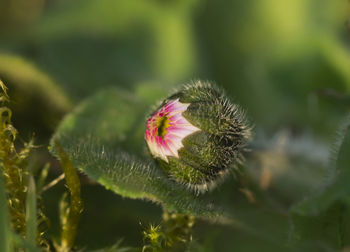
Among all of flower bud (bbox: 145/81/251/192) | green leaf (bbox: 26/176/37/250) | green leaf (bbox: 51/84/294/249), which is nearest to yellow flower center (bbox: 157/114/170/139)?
flower bud (bbox: 145/81/251/192)

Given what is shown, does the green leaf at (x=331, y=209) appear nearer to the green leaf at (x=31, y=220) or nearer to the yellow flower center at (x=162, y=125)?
the yellow flower center at (x=162, y=125)

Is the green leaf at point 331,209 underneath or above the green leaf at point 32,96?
underneath

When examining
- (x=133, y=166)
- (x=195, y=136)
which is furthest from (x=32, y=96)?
(x=195, y=136)

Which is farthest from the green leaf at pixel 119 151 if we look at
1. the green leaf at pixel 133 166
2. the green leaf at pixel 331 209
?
the green leaf at pixel 331 209

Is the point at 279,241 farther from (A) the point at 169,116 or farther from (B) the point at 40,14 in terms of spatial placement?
(B) the point at 40,14

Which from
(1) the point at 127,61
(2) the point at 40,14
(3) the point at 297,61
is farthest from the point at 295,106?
(2) the point at 40,14

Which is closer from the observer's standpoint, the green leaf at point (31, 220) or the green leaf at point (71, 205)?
the green leaf at point (31, 220)

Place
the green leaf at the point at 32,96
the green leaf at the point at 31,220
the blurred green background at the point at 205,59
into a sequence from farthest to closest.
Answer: the blurred green background at the point at 205,59
the green leaf at the point at 32,96
the green leaf at the point at 31,220
